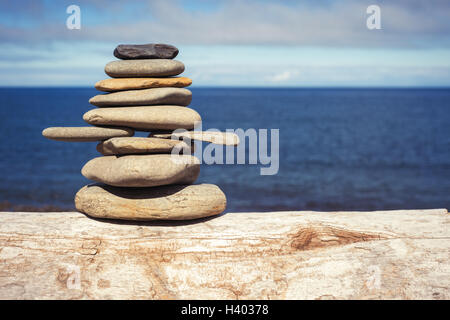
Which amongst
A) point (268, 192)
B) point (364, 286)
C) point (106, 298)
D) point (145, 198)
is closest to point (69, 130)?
point (145, 198)

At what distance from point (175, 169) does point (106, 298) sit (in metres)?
1.76

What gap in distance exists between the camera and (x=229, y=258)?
18.0 ft

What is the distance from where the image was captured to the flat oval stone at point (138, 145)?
566 centimetres

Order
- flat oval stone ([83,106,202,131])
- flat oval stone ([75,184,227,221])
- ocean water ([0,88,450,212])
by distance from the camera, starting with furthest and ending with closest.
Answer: ocean water ([0,88,450,212]), flat oval stone ([83,106,202,131]), flat oval stone ([75,184,227,221])

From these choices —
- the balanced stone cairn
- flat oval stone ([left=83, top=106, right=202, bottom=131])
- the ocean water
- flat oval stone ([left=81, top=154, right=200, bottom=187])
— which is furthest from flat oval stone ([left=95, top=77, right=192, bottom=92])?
the ocean water

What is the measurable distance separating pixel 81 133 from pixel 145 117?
0.86 meters

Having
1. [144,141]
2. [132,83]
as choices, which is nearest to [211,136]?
[144,141]

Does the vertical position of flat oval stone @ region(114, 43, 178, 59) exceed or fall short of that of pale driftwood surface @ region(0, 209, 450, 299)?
it exceeds it

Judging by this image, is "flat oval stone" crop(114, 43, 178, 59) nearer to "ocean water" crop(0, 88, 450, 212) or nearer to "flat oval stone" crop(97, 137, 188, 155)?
"flat oval stone" crop(97, 137, 188, 155)

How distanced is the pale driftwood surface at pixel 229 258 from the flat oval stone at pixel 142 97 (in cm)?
161

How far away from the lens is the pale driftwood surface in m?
4.91

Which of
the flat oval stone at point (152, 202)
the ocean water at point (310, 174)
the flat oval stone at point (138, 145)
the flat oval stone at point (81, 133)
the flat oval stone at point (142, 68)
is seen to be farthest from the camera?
the ocean water at point (310, 174)

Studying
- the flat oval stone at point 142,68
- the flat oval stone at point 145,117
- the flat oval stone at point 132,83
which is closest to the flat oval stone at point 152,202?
the flat oval stone at point 145,117

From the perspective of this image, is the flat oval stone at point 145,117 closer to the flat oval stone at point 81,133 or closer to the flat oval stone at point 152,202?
the flat oval stone at point 81,133
